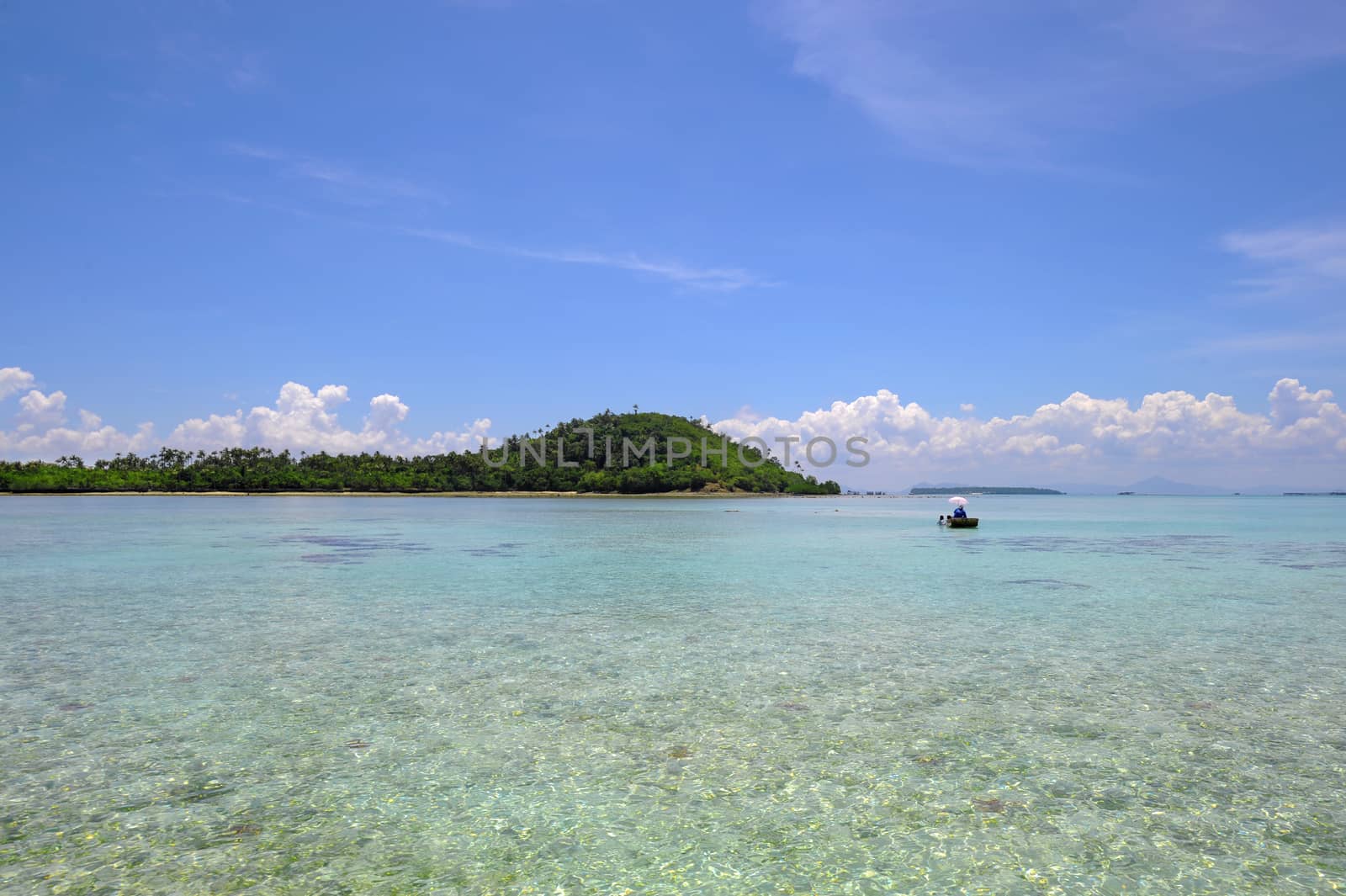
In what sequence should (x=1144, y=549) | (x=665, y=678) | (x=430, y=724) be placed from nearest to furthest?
(x=430, y=724) < (x=665, y=678) < (x=1144, y=549)

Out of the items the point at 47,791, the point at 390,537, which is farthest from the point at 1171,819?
the point at 390,537

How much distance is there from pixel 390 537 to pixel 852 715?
49384mm

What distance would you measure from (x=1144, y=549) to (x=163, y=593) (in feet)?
170

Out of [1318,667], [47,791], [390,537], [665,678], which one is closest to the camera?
[47,791]

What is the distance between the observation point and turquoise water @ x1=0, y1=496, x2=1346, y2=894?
23.2ft

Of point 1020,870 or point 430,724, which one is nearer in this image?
point 1020,870

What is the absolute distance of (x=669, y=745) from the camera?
1033 centimetres

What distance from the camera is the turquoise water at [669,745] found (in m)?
7.07

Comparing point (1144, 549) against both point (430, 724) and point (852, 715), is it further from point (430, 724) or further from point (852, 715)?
point (430, 724)

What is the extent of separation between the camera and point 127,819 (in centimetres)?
782

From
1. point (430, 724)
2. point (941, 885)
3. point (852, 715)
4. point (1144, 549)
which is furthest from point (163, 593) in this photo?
point (1144, 549)

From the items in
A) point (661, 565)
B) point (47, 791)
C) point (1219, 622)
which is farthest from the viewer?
point (661, 565)

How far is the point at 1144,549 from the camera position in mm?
48438

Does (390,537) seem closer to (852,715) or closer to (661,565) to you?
(661,565)
